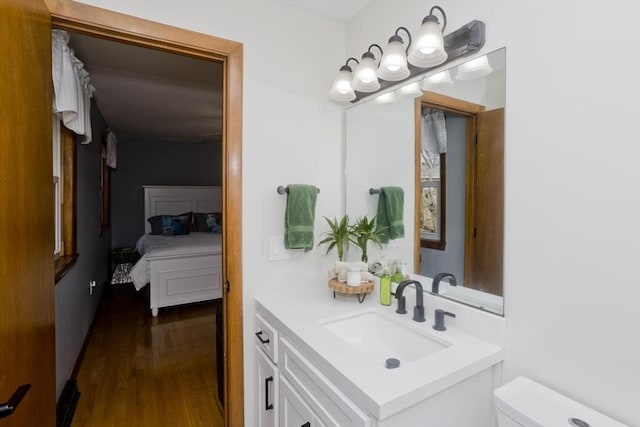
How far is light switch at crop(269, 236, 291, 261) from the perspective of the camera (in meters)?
1.74

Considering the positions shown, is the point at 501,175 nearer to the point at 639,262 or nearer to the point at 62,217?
the point at 639,262

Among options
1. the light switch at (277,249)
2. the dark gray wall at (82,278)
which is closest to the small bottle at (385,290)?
the light switch at (277,249)

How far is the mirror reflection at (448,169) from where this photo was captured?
1.21m

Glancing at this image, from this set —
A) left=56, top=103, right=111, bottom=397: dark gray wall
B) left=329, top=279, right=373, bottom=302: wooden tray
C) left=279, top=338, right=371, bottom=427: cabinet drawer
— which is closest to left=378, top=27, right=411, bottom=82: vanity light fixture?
left=329, top=279, right=373, bottom=302: wooden tray

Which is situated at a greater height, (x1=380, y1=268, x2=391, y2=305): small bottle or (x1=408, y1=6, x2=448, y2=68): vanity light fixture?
(x1=408, y1=6, x2=448, y2=68): vanity light fixture

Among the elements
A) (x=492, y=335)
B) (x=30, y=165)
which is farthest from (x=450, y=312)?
(x=30, y=165)

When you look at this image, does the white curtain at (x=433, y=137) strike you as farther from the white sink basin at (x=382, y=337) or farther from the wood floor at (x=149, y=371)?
the wood floor at (x=149, y=371)

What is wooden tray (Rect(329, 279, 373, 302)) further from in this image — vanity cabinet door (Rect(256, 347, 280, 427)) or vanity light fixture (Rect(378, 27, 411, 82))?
vanity light fixture (Rect(378, 27, 411, 82))

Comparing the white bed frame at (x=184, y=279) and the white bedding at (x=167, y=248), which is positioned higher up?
the white bedding at (x=167, y=248)

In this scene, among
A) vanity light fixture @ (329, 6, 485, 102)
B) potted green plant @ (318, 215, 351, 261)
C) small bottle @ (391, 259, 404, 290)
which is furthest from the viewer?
potted green plant @ (318, 215, 351, 261)

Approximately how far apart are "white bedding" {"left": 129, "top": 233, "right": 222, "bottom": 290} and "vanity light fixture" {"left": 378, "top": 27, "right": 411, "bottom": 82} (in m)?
3.32

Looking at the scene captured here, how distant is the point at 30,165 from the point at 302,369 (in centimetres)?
110

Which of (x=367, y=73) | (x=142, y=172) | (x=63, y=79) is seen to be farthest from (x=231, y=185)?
(x=142, y=172)

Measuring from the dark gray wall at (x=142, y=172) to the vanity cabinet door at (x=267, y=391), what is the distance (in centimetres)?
506
